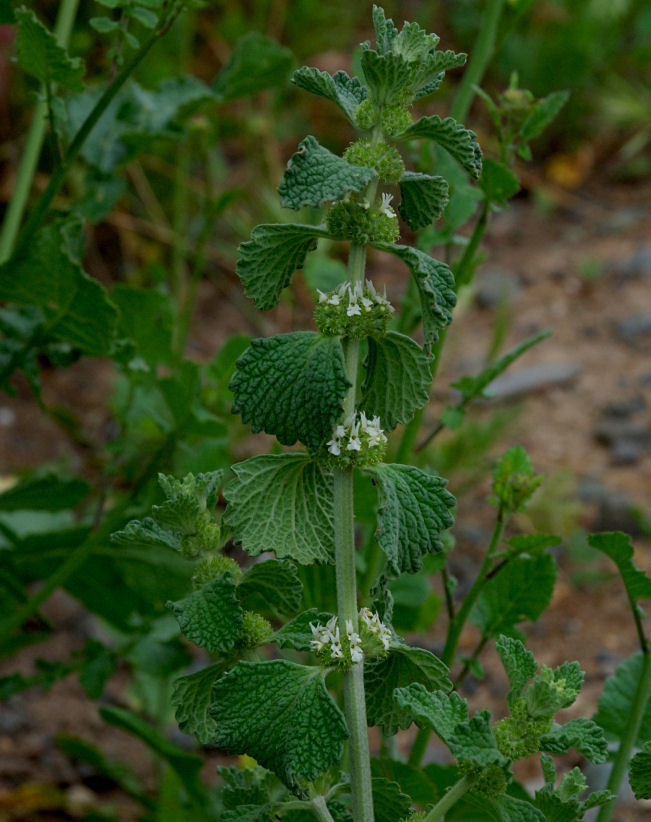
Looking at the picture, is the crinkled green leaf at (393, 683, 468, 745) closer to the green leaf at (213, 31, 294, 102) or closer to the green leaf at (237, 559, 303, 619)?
the green leaf at (237, 559, 303, 619)

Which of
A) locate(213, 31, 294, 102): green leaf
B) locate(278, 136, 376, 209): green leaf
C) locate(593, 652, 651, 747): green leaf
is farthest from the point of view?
locate(213, 31, 294, 102): green leaf

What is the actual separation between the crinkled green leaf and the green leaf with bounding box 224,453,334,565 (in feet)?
0.34

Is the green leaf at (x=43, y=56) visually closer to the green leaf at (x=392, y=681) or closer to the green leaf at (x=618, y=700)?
the green leaf at (x=392, y=681)

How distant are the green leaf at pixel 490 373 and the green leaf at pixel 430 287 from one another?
393 mm

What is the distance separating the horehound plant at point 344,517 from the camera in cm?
63

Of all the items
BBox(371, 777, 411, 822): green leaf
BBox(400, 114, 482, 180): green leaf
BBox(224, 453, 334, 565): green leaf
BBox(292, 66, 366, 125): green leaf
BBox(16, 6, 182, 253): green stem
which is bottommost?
BBox(371, 777, 411, 822): green leaf

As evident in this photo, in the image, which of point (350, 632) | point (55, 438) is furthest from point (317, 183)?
point (55, 438)

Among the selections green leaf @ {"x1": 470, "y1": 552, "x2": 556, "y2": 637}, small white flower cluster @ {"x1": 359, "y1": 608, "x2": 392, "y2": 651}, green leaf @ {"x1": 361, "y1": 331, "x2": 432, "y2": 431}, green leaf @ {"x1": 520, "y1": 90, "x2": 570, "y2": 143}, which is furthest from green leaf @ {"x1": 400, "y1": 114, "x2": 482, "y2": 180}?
green leaf @ {"x1": 470, "y1": 552, "x2": 556, "y2": 637}

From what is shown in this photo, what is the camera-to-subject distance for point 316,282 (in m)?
1.21

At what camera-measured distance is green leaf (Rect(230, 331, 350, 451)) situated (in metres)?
0.64

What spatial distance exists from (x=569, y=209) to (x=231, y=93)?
245 cm

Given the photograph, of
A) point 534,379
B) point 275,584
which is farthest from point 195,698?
point 534,379

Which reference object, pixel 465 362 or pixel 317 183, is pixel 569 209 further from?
pixel 317 183

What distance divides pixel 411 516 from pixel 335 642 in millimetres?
87
